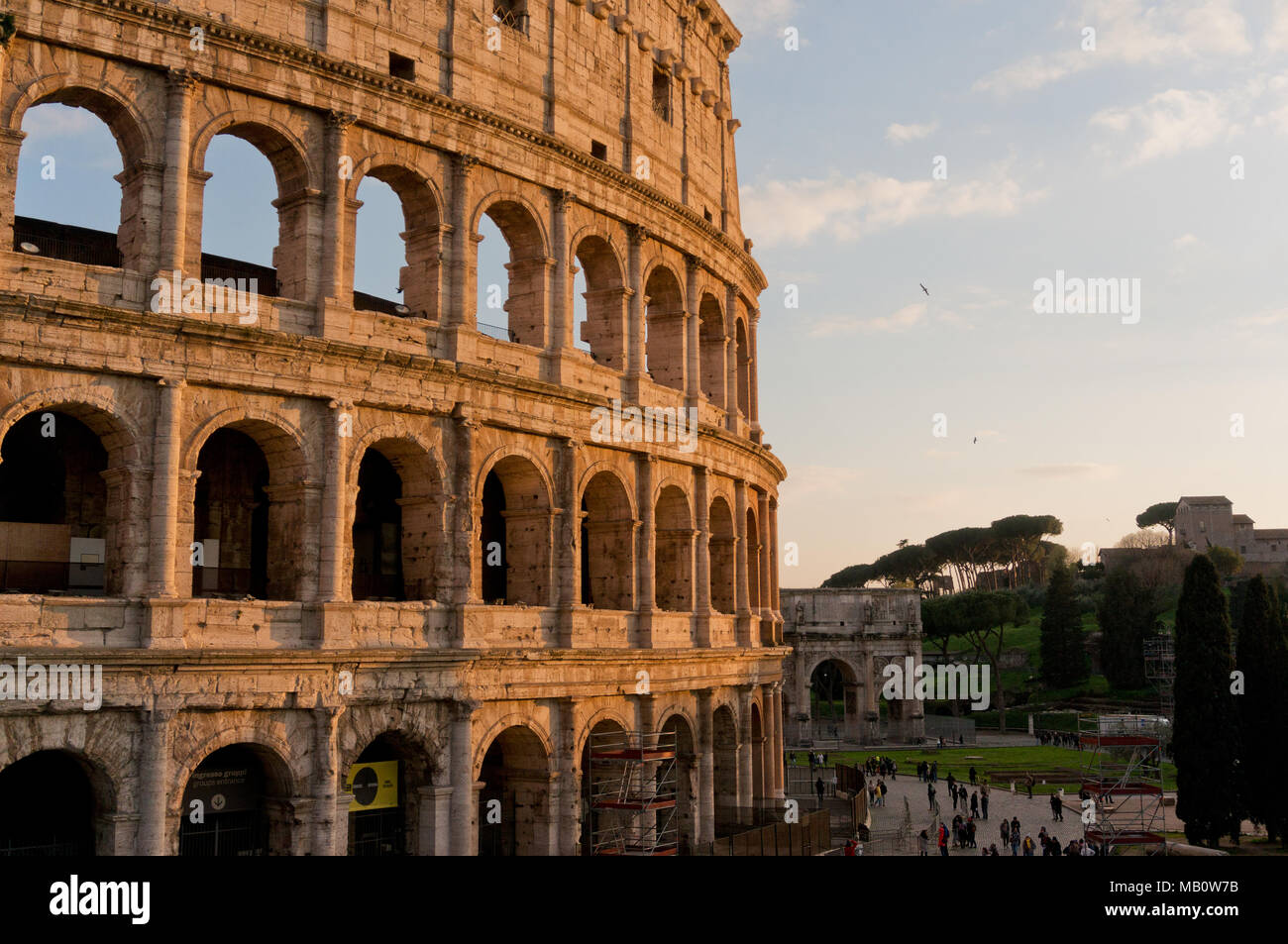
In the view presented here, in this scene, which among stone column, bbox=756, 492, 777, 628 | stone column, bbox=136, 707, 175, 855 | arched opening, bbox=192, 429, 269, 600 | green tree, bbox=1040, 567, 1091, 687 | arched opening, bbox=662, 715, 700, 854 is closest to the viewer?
stone column, bbox=136, 707, 175, 855

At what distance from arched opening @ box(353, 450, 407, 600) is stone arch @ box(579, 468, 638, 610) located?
3.85 meters

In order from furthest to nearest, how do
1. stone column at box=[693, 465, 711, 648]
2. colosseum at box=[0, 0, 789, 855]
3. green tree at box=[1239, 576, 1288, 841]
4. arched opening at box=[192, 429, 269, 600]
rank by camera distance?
green tree at box=[1239, 576, 1288, 841], stone column at box=[693, 465, 711, 648], arched opening at box=[192, 429, 269, 600], colosseum at box=[0, 0, 789, 855]

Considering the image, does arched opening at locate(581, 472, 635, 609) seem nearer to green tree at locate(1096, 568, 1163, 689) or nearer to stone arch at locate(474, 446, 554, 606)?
stone arch at locate(474, 446, 554, 606)

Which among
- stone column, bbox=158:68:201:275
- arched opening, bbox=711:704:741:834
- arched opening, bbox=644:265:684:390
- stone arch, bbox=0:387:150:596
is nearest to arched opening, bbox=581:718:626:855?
arched opening, bbox=711:704:741:834

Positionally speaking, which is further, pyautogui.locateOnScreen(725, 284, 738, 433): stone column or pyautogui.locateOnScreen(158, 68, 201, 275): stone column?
pyautogui.locateOnScreen(725, 284, 738, 433): stone column

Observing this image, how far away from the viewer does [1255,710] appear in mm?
31219

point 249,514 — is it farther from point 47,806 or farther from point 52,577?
point 47,806

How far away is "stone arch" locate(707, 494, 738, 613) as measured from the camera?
29219 millimetres

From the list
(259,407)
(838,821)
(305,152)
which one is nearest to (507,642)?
(259,407)

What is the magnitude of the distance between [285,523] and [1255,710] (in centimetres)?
2495

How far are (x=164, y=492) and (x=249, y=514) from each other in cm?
323

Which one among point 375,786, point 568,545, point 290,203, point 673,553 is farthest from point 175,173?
point 673,553

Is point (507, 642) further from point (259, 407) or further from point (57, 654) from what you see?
point (57, 654)

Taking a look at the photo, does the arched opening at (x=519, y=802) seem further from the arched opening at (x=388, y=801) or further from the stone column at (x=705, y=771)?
the stone column at (x=705, y=771)
